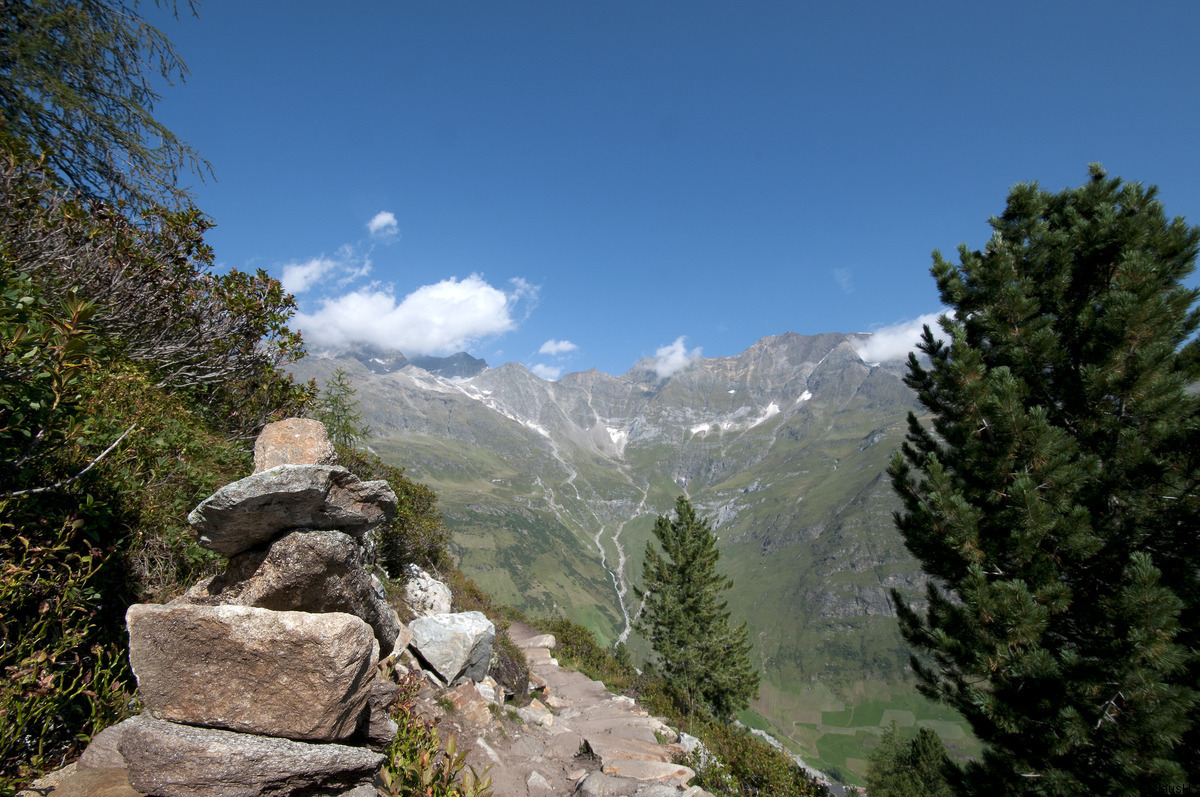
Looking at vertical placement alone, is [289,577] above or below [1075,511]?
below

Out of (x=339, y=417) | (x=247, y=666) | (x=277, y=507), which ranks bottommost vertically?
(x=247, y=666)

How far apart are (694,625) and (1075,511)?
1117 inches

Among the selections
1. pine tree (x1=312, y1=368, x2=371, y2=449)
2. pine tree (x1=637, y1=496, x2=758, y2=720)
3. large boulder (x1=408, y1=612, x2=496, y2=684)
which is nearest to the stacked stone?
large boulder (x1=408, y1=612, x2=496, y2=684)

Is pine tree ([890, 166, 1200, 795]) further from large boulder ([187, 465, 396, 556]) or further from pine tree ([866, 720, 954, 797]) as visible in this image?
pine tree ([866, 720, 954, 797])

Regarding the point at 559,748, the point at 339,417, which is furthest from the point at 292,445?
the point at 339,417

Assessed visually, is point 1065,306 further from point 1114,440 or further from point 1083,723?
point 1083,723

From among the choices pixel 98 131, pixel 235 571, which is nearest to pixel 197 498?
pixel 235 571

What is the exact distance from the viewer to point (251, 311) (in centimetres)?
1296

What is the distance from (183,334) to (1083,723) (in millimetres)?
18888

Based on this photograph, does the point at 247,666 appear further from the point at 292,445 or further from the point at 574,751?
the point at 574,751

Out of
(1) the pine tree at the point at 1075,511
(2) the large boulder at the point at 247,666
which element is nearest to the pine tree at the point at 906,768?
(1) the pine tree at the point at 1075,511

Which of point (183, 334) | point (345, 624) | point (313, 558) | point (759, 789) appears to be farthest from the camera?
point (759, 789)

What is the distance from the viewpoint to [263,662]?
17.7 feet

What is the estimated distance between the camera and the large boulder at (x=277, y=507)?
562cm
